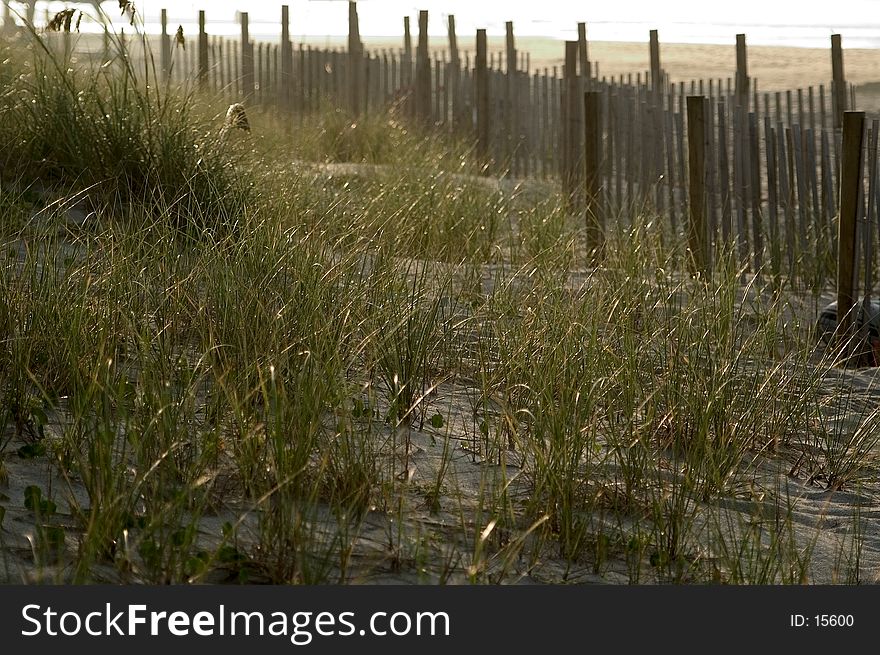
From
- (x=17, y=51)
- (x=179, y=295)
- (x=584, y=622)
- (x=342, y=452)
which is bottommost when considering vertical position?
(x=584, y=622)

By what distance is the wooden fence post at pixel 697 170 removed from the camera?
19.7 feet

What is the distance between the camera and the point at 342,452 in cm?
251

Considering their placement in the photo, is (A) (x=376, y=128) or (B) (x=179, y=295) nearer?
(B) (x=179, y=295)

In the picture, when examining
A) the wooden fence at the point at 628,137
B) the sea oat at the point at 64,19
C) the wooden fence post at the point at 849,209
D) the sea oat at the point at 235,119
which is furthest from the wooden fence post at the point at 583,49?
the sea oat at the point at 64,19

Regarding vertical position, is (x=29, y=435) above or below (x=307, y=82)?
below

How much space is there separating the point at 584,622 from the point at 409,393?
1.30 metres

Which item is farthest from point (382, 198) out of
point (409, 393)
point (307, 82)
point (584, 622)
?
point (307, 82)

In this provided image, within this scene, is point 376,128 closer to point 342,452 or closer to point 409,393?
point 409,393

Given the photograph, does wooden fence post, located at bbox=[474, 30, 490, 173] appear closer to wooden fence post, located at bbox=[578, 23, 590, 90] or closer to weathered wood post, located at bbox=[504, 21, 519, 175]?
weathered wood post, located at bbox=[504, 21, 519, 175]

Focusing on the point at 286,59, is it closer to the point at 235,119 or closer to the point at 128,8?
the point at 235,119

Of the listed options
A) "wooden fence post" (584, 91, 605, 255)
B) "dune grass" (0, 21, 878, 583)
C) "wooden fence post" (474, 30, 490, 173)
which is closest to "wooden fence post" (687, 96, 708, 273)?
"wooden fence post" (584, 91, 605, 255)

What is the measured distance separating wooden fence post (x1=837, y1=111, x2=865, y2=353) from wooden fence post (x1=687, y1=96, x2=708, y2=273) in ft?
2.99

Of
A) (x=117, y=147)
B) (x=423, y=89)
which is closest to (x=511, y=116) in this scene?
(x=423, y=89)

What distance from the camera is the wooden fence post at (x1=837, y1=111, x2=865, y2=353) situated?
5027mm
